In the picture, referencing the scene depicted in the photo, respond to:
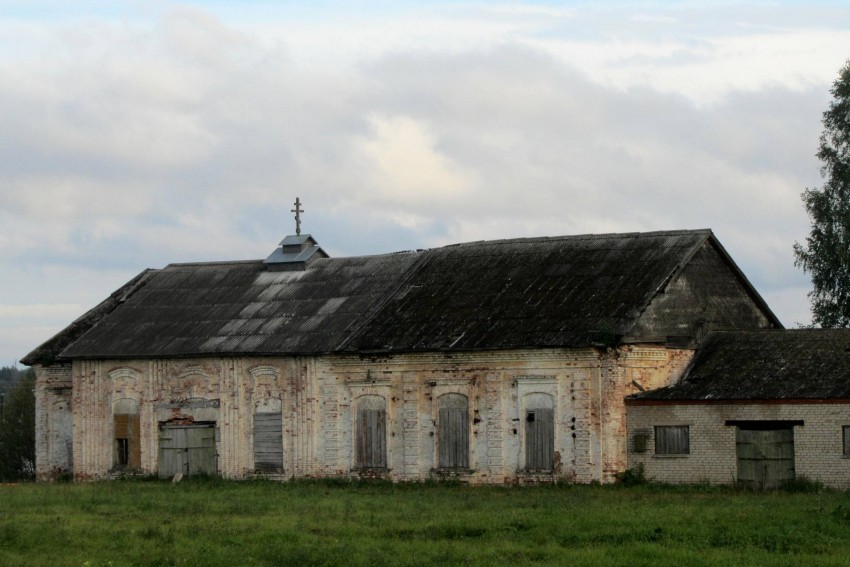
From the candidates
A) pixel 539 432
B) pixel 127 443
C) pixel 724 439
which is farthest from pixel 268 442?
pixel 724 439

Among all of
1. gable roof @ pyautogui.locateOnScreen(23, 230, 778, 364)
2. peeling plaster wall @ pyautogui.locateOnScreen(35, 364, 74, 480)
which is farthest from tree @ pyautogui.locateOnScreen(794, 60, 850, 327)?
peeling plaster wall @ pyautogui.locateOnScreen(35, 364, 74, 480)

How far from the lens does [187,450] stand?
37.9m

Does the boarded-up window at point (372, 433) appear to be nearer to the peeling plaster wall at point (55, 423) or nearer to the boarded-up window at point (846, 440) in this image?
the peeling plaster wall at point (55, 423)

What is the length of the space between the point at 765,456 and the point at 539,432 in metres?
5.08

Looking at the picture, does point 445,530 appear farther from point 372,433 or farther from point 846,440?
point 372,433

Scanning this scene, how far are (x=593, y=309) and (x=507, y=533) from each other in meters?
11.0

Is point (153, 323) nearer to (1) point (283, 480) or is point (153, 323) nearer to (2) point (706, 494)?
(1) point (283, 480)

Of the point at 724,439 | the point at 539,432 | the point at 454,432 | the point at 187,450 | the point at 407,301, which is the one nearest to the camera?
the point at 724,439

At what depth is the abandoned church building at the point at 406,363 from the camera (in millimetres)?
32625

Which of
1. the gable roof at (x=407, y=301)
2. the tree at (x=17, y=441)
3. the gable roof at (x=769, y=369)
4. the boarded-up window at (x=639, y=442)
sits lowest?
the tree at (x=17, y=441)

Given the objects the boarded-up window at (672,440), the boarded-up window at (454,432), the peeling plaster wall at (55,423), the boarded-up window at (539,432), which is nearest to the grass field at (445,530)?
the boarded-up window at (672,440)

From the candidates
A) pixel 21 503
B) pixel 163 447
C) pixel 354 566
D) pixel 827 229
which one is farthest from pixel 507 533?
pixel 827 229

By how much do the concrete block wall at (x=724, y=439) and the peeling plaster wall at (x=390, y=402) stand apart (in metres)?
0.69

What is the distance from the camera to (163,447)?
3822 centimetres
